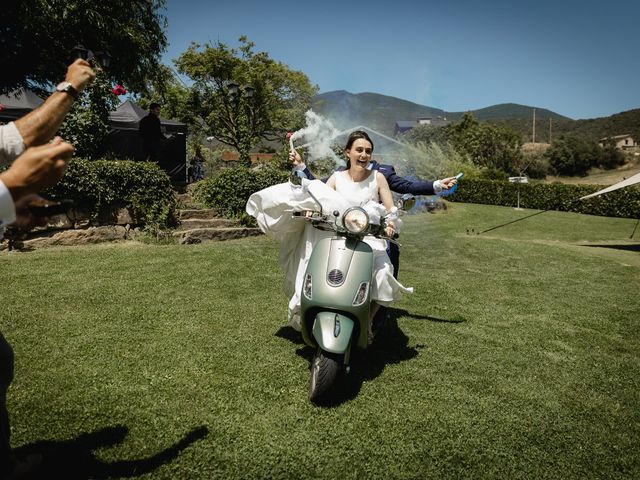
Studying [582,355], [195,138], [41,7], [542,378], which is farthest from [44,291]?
[195,138]

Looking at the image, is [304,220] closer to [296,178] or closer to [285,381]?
[296,178]

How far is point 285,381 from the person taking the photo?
3305mm

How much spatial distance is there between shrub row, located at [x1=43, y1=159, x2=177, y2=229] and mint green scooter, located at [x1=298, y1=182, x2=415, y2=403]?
20.7ft

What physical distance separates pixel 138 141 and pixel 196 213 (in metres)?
3.58

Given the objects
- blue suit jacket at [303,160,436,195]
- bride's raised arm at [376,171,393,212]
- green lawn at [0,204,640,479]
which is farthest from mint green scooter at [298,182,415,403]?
blue suit jacket at [303,160,436,195]

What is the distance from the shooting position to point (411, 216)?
1723 cm

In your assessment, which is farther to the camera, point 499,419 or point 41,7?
point 41,7

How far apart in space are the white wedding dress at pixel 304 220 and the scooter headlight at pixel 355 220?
0.12 meters

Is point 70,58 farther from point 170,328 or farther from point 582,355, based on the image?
point 582,355

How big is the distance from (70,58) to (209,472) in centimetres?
1517

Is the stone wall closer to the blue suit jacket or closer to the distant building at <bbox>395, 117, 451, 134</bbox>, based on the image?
the blue suit jacket

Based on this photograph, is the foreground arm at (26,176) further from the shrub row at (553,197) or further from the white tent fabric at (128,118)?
the shrub row at (553,197)

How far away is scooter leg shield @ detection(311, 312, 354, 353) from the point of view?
2.91 meters

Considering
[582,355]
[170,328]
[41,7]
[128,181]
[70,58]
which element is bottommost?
[582,355]
